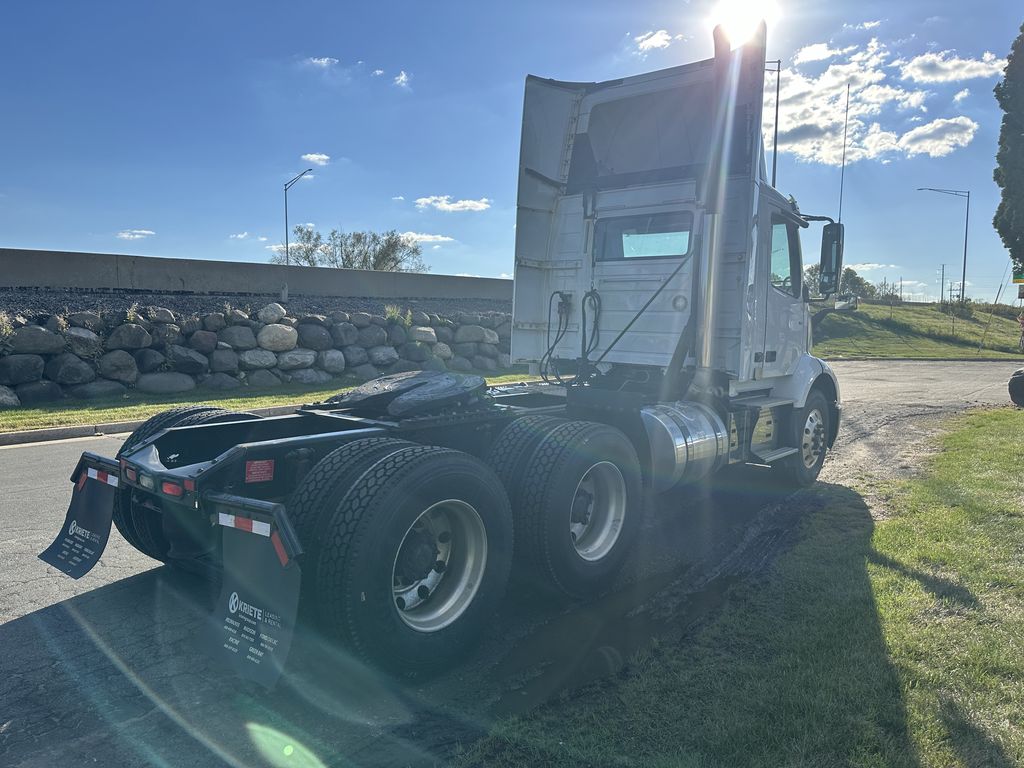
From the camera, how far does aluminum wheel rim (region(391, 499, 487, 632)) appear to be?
3.52 metres

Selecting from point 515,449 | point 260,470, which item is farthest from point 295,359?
point 260,470

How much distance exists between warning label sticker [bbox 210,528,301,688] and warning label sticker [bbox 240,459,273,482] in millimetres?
472

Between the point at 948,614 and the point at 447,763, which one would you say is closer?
the point at 447,763

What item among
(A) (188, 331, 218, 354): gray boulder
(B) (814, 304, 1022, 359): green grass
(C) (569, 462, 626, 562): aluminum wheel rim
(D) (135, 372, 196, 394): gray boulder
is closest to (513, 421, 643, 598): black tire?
(C) (569, 462, 626, 562): aluminum wheel rim

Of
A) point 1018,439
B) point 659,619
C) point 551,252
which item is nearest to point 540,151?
point 551,252

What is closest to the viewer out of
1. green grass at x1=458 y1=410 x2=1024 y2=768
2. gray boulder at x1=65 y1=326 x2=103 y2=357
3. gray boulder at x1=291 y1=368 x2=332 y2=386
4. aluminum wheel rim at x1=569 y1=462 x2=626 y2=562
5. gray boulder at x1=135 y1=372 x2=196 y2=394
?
green grass at x1=458 y1=410 x2=1024 y2=768

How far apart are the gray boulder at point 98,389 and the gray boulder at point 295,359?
299cm

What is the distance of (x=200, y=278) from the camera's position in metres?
15.8

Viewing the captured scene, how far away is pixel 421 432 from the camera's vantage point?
4.32 metres

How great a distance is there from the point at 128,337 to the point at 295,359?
315 centimetres

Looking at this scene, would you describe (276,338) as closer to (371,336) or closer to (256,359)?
(256,359)

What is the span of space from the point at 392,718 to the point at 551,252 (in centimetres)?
510

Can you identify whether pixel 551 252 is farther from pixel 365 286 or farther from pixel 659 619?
pixel 365 286

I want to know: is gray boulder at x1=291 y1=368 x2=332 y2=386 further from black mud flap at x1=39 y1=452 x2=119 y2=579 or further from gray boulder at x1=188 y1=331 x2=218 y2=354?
black mud flap at x1=39 y1=452 x2=119 y2=579
